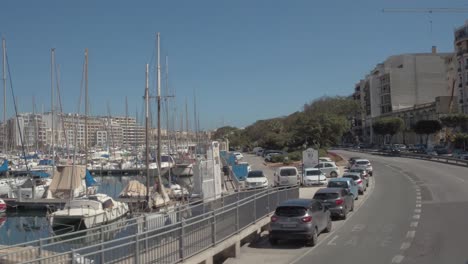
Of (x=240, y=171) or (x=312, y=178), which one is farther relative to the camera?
(x=240, y=171)

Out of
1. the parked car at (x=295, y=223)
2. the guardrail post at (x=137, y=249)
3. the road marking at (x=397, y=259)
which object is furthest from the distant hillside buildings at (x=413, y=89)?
the guardrail post at (x=137, y=249)

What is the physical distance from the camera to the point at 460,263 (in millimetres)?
14172

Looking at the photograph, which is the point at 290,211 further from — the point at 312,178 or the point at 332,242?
the point at 312,178

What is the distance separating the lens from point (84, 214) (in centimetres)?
3256

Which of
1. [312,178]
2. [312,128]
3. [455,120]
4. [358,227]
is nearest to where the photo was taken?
[358,227]

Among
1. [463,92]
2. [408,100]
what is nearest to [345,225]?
[463,92]

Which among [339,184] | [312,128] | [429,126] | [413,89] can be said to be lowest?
[339,184]

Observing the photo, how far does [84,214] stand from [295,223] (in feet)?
60.3

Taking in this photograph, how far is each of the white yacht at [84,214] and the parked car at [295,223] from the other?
17.1 m

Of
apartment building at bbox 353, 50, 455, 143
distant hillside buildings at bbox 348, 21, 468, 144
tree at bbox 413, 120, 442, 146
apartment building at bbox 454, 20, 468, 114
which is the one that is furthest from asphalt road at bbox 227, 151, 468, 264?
apartment building at bbox 353, 50, 455, 143

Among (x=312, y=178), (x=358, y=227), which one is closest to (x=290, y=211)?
(x=358, y=227)

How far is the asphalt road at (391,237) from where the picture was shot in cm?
1580

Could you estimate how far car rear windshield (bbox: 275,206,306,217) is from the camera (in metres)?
18.3

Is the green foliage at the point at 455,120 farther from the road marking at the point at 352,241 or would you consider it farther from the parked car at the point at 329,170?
the road marking at the point at 352,241
